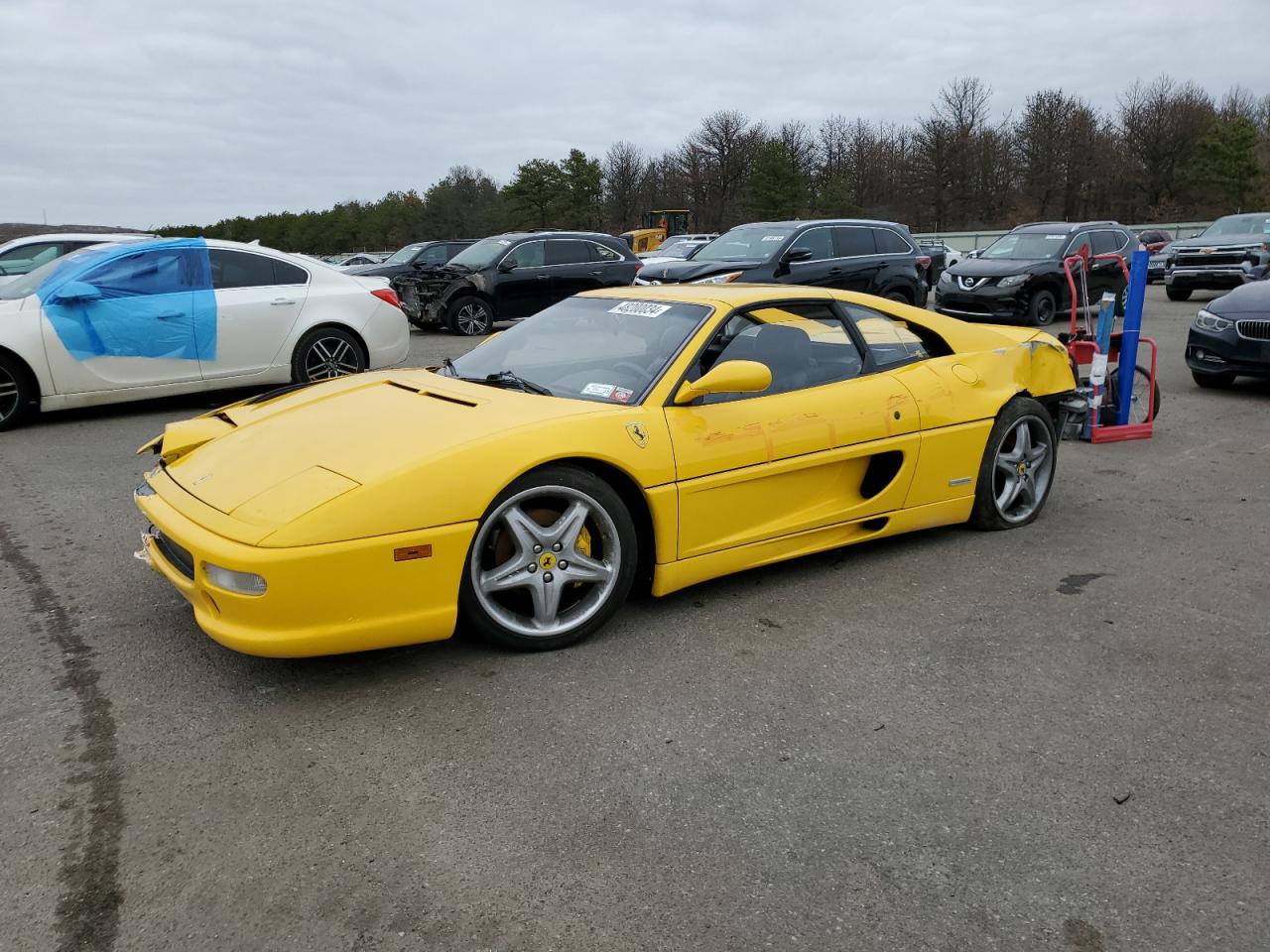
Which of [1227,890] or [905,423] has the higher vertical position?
[905,423]

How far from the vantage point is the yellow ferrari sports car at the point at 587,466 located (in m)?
3.21

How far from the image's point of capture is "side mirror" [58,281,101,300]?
768 cm

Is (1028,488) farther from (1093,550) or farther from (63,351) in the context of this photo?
(63,351)

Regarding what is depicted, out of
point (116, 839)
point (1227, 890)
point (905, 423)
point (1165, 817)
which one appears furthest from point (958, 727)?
point (116, 839)

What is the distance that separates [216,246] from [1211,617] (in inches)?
303

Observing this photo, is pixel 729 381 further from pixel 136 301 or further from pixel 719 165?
pixel 719 165

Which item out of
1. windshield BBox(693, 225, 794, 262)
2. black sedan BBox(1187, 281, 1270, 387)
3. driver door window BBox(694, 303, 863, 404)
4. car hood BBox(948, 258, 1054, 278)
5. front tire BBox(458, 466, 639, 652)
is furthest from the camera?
car hood BBox(948, 258, 1054, 278)

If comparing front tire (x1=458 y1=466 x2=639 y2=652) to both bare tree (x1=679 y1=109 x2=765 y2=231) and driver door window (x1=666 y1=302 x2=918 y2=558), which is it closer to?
driver door window (x1=666 y1=302 x2=918 y2=558)

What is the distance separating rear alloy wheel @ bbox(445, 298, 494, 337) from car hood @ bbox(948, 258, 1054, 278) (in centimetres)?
708

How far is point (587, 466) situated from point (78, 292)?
5880mm

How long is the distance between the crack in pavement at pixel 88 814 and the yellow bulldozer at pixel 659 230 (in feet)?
128

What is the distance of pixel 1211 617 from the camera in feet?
13.1

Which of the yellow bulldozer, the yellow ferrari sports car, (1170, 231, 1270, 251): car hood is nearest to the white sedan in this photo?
the yellow ferrari sports car

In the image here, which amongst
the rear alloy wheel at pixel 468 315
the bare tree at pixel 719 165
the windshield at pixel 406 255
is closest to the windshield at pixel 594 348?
the rear alloy wheel at pixel 468 315
